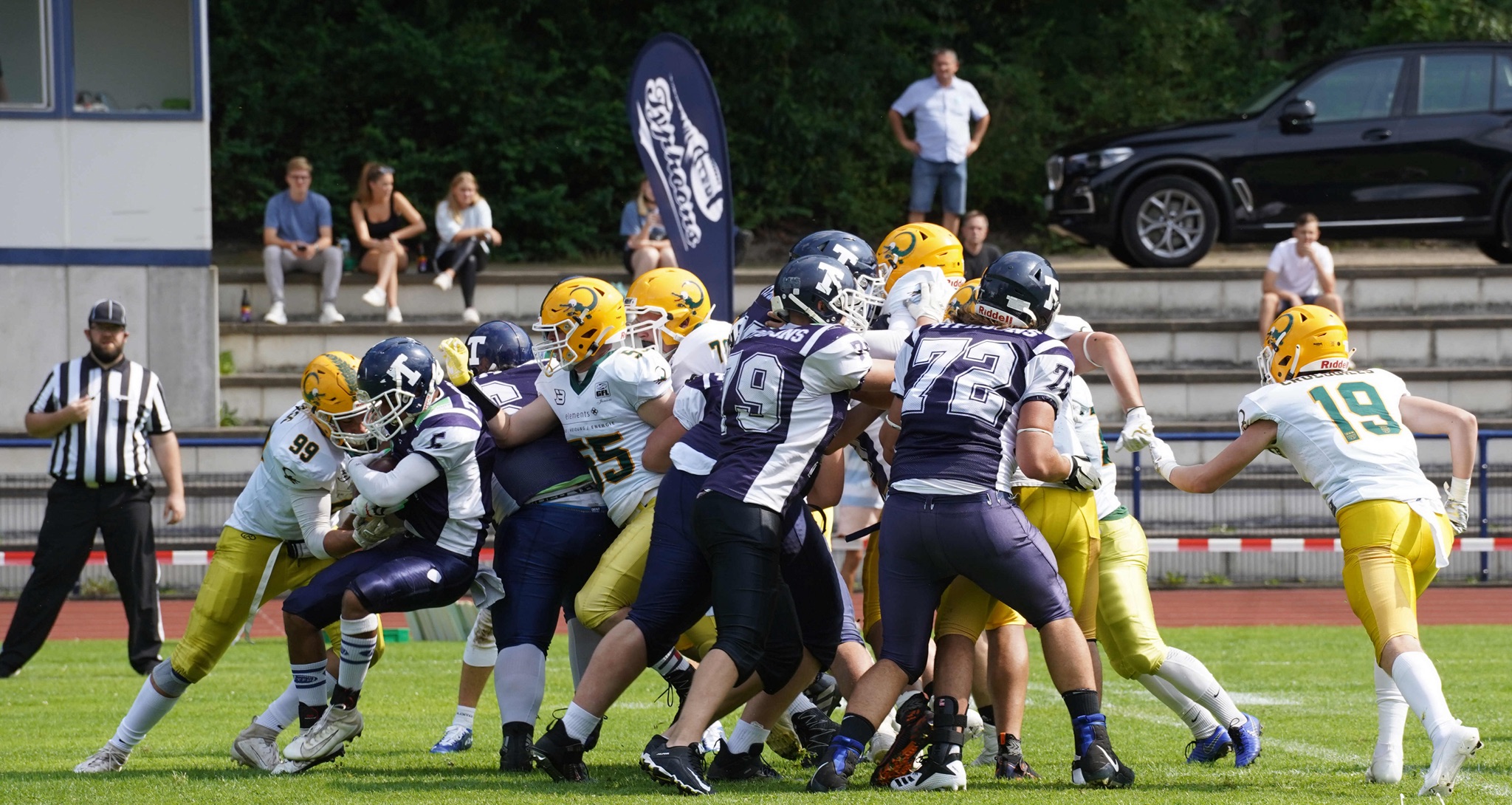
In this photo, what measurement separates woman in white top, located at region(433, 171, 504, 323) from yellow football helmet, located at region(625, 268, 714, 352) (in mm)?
9337

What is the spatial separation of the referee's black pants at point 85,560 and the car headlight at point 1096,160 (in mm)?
9242

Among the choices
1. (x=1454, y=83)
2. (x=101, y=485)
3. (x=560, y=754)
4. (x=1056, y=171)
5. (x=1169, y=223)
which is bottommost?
(x=560, y=754)

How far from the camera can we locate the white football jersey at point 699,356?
654 centimetres

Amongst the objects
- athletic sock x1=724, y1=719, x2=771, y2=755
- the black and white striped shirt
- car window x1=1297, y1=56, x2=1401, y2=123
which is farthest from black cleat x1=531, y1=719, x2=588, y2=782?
car window x1=1297, y1=56, x2=1401, y2=123

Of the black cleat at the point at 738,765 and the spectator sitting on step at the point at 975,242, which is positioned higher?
the spectator sitting on step at the point at 975,242

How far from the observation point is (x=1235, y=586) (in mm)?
13516

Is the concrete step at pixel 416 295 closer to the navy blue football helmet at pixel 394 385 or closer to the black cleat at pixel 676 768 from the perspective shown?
the navy blue football helmet at pixel 394 385

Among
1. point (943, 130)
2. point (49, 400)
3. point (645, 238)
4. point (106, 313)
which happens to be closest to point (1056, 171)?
point (943, 130)

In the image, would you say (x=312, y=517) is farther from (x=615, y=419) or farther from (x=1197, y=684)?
(x=1197, y=684)

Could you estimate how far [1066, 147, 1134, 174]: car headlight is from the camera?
15977 millimetres

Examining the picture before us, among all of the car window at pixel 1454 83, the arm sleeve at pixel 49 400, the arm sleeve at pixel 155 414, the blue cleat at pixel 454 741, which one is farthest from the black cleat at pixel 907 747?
the car window at pixel 1454 83

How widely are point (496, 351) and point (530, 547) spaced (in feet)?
3.49

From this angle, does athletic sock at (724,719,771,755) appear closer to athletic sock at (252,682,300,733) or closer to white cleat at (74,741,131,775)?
athletic sock at (252,682,300,733)

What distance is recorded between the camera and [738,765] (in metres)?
6.05
